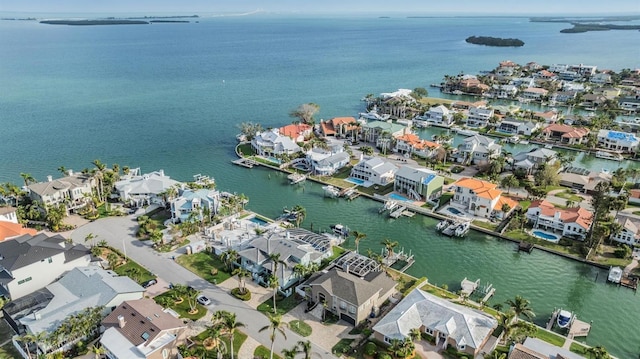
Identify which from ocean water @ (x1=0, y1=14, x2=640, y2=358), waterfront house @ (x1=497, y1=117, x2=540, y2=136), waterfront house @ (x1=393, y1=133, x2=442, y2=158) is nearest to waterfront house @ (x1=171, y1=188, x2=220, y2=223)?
ocean water @ (x1=0, y1=14, x2=640, y2=358)

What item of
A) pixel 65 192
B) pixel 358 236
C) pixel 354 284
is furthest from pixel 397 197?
pixel 65 192

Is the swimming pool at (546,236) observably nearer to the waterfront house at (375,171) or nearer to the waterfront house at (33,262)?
the waterfront house at (375,171)

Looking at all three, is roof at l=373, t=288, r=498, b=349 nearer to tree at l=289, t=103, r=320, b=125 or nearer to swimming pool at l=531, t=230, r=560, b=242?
swimming pool at l=531, t=230, r=560, b=242

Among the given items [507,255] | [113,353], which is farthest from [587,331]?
[113,353]

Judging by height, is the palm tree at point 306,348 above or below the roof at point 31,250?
below

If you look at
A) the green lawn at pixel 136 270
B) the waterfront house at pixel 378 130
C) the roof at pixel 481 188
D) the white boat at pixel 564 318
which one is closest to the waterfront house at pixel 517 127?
the waterfront house at pixel 378 130

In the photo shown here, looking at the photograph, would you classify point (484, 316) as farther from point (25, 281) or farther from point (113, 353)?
point (25, 281)
